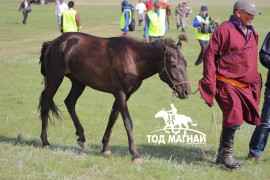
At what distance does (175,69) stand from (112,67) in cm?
108

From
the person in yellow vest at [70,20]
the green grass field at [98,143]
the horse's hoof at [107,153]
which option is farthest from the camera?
the person in yellow vest at [70,20]

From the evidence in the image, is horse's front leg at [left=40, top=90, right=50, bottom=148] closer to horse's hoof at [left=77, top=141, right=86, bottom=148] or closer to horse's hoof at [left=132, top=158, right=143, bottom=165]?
horse's hoof at [left=77, top=141, right=86, bottom=148]

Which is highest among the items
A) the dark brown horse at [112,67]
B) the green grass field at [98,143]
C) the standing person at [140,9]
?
the dark brown horse at [112,67]

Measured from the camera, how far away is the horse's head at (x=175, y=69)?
7.47 metres

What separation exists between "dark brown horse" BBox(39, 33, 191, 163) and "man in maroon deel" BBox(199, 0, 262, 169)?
0.48 meters

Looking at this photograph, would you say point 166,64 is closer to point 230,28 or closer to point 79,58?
point 230,28

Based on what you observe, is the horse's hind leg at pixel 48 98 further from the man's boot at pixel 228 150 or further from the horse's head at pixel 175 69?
the man's boot at pixel 228 150

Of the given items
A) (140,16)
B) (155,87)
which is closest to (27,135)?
(155,87)

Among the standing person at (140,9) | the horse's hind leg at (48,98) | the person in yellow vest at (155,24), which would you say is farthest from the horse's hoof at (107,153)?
the standing person at (140,9)

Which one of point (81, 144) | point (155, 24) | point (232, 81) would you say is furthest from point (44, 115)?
point (155, 24)

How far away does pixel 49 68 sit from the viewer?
8.87 m

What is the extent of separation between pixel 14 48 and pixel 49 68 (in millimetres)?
17302

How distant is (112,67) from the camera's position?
7.99m

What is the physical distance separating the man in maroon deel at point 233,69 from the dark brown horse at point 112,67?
478mm
